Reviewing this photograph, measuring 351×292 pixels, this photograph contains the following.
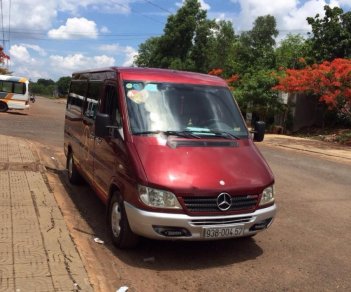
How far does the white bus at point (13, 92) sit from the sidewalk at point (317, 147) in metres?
17.1

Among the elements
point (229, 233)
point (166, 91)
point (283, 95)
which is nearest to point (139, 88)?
point (166, 91)

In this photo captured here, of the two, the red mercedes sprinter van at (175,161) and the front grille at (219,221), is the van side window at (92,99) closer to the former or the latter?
the red mercedes sprinter van at (175,161)

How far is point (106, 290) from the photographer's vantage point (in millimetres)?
4453

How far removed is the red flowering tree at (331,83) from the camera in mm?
20797

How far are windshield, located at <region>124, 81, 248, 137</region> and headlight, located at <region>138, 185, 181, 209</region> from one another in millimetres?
940

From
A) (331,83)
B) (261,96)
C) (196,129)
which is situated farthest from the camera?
(261,96)

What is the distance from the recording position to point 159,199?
16.2 feet

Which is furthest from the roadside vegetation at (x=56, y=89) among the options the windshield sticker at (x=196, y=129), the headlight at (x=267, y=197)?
the headlight at (x=267, y=197)

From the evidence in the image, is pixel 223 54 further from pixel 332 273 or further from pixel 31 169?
pixel 332 273

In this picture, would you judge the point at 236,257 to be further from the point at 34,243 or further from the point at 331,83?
the point at 331,83

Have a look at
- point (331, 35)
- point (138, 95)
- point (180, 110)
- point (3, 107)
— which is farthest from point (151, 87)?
point (3, 107)

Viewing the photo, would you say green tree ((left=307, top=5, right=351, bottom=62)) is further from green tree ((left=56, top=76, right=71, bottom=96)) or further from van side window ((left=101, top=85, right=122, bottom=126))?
green tree ((left=56, top=76, right=71, bottom=96))

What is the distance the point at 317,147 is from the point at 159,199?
649 inches

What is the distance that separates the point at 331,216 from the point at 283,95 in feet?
67.2
